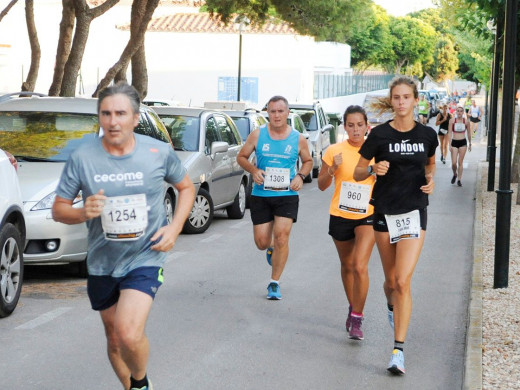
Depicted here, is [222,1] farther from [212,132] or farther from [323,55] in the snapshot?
[323,55]

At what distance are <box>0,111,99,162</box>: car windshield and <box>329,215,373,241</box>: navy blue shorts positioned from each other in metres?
3.56

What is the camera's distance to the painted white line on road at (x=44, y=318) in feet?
27.0

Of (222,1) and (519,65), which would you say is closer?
(519,65)

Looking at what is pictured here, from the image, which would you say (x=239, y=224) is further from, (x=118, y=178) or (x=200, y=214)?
(x=118, y=178)

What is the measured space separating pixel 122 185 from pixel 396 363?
2.58 meters

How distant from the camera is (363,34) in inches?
3676

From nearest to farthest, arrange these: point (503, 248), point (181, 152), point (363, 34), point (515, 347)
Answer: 1. point (515, 347)
2. point (503, 248)
3. point (181, 152)
4. point (363, 34)

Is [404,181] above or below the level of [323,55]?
below

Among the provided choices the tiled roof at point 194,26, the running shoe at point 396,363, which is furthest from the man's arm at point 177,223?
the tiled roof at point 194,26

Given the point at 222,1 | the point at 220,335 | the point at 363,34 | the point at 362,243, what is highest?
the point at 363,34

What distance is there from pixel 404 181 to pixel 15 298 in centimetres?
354

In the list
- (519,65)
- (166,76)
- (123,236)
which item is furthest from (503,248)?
(166,76)

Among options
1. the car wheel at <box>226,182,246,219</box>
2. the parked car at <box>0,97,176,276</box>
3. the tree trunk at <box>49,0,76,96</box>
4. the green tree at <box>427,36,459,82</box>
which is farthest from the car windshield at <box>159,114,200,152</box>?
the green tree at <box>427,36,459,82</box>

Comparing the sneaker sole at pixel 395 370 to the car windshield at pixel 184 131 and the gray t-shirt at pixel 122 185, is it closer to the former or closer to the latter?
the gray t-shirt at pixel 122 185
